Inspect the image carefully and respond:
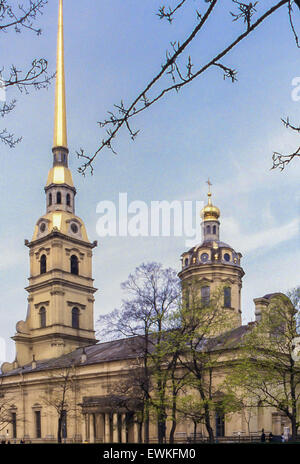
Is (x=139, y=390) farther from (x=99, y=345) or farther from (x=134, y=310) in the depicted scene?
(x=99, y=345)

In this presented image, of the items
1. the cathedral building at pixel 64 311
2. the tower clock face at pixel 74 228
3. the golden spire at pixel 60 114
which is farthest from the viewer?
Answer: the golden spire at pixel 60 114

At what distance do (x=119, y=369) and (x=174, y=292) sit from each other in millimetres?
18388

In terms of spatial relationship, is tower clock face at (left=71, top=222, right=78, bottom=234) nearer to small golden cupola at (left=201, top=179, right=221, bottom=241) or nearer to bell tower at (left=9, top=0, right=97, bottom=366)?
bell tower at (left=9, top=0, right=97, bottom=366)

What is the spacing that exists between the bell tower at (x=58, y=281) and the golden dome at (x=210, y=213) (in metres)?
16.4

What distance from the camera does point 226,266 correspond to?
73625 mm

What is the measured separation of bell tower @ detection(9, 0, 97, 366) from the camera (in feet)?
228

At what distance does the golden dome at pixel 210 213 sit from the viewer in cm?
8092

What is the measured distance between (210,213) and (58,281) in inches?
951

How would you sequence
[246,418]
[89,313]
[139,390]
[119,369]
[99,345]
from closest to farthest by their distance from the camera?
[139,390] < [246,418] < [119,369] < [99,345] < [89,313]

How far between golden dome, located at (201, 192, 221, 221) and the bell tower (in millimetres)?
16408

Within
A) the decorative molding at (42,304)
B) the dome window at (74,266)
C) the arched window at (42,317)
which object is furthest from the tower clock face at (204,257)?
the arched window at (42,317)

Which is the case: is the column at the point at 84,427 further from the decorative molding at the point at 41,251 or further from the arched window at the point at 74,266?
the decorative molding at the point at 41,251

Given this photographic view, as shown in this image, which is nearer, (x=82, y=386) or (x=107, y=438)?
(x=107, y=438)
